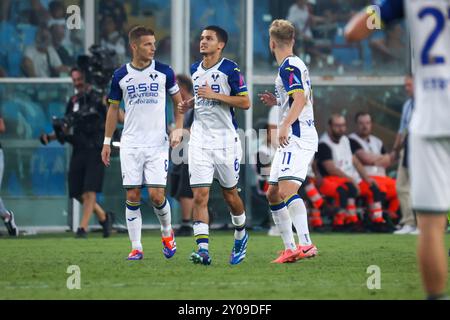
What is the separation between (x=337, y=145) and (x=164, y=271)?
7.79 m

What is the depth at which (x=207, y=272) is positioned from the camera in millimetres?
9844

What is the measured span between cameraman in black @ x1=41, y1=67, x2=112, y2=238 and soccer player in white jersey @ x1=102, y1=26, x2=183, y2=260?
429cm

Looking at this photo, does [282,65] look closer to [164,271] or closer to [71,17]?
[164,271]

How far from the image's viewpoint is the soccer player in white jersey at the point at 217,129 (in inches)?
424

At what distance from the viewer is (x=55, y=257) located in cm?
1190

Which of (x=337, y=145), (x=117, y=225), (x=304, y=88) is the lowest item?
(x=117, y=225)

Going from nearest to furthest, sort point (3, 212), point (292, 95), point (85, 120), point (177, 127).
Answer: point (292, 95), point (177, 127), point (85, 120), point (3, 212)

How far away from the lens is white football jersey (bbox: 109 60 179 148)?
11523 mm

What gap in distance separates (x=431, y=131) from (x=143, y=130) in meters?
5.75

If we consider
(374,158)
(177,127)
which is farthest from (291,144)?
(374,158)

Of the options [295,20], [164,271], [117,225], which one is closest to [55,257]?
[164,271]

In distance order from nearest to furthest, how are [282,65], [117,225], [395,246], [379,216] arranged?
1. [282,65]
2. [395,246]
3. [379,216]
4. [117,225]

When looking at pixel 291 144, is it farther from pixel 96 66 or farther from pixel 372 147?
pixel 372 147

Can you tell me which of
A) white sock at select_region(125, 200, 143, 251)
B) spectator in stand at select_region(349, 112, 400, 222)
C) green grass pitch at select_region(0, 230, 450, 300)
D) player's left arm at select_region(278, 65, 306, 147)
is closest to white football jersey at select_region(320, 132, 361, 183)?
spectator in stand at select_region(349, 112, 400, 222)
